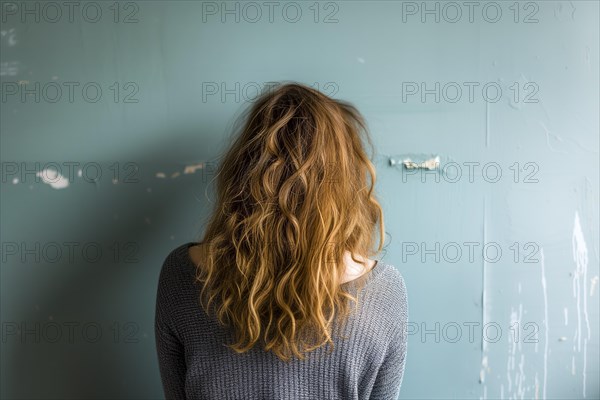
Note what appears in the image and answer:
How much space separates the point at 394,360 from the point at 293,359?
0.18 meters

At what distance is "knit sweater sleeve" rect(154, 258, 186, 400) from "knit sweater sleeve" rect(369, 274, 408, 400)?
1.15ft

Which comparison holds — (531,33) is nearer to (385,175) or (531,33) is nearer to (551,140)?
(551,140)

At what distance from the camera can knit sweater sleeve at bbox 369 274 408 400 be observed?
910 mm

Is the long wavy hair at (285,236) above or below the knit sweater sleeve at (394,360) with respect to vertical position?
above

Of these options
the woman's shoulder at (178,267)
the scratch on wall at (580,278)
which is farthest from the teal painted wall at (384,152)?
the woman's shoulder at (178,267)

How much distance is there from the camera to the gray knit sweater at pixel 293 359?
866 mm

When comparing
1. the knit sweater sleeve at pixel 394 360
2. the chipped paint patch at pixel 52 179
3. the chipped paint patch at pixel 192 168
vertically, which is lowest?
the knit sweater sleeve at pixel 394 360

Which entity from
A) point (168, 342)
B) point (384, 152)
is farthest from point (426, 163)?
point (168, 342)

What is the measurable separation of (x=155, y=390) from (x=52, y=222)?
1.48 feet

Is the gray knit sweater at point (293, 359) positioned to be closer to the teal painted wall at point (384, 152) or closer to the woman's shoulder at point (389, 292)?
the woman's shoulder at point (389, 292)

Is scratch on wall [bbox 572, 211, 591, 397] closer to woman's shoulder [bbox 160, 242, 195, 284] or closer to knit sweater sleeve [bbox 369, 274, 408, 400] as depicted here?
knit sweater sleeve [bbox 369, 274, 408, 400]

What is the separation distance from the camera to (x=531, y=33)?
1168 millimetres

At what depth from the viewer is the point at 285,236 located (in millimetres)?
847

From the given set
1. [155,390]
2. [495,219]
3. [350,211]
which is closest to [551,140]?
[495,219]
